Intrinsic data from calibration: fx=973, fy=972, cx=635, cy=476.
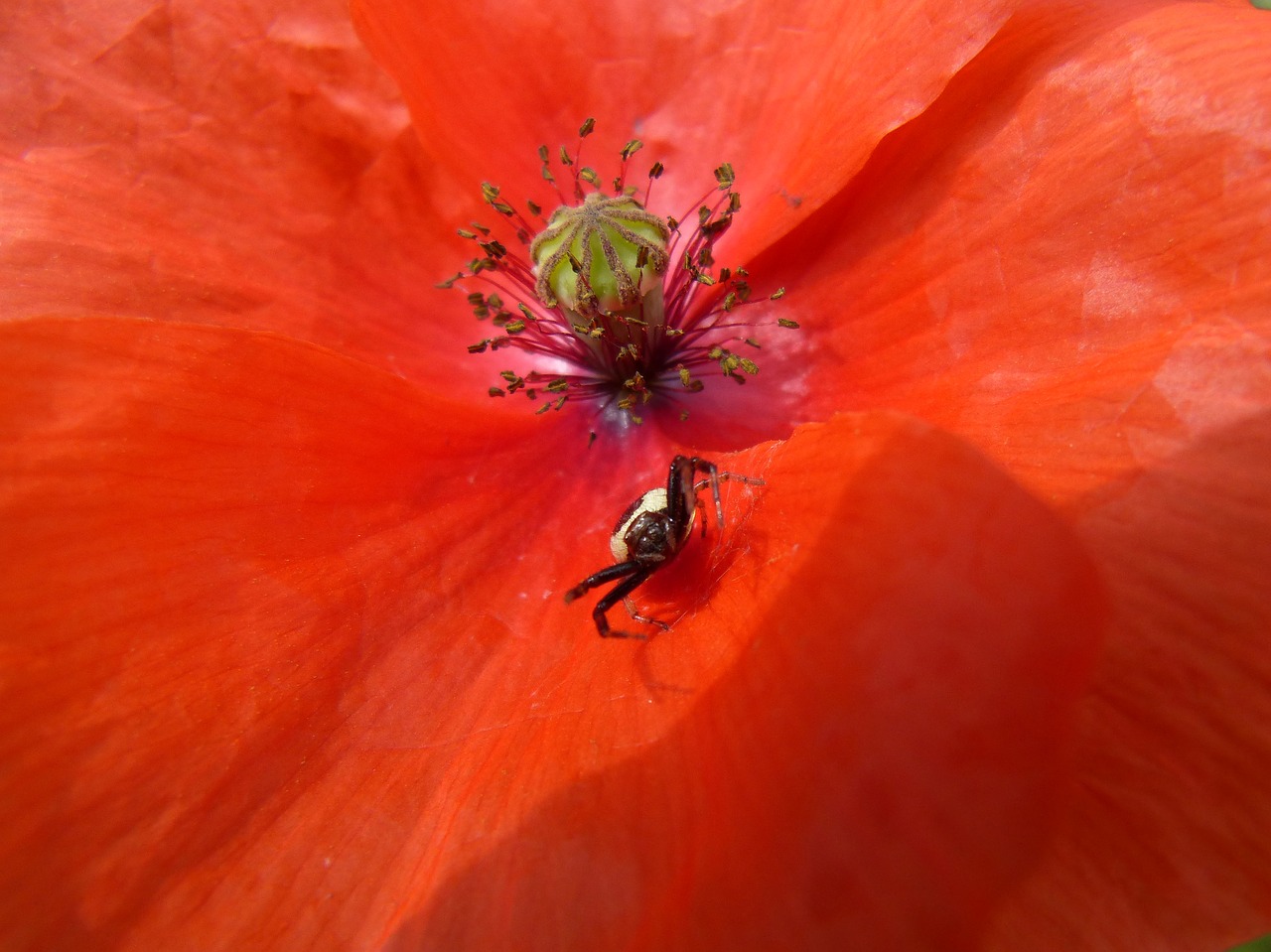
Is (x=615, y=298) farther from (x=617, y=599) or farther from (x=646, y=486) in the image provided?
(x=617, y=599)

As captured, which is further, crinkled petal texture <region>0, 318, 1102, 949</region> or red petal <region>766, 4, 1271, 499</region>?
red petal <region>766, 4, 1271, 499</region>

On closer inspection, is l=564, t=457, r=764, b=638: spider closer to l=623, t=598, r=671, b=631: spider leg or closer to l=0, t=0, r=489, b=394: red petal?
l=623, t=598, r=671, b=631: spider leg

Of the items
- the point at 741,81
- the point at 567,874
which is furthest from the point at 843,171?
the point at 567,874

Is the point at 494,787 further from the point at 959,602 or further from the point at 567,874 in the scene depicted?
the point at 959,602

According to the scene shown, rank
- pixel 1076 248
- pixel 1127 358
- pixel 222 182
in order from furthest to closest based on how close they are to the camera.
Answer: pixel 222 182 < pixel 1076 248 < pixel 1127 358

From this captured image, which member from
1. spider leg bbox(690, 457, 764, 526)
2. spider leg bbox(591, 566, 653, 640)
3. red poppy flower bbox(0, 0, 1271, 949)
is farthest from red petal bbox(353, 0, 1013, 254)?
spider leg bbox(591, 566, 653, 640)

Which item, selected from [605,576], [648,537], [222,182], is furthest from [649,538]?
[222,182]
